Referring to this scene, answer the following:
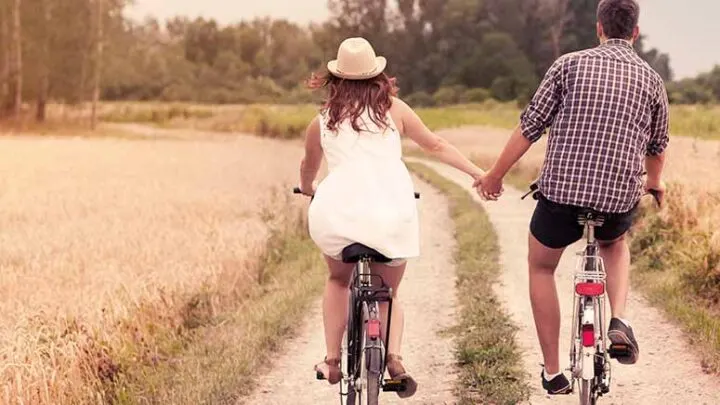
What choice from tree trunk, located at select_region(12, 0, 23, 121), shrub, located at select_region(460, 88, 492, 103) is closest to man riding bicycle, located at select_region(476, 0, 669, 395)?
tree trunk, located at select_region(12, 0, 23, 121)

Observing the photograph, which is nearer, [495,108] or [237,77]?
[495,108]

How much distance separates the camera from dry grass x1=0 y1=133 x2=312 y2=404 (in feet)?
23.7

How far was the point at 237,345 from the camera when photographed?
26.3ft

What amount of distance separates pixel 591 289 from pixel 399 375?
3.50 feet

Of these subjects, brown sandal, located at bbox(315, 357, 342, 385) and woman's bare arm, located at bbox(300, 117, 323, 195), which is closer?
woman's bare arm, located at bbox(300, 117, 323, 195)

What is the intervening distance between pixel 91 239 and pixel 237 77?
76048 millimetres

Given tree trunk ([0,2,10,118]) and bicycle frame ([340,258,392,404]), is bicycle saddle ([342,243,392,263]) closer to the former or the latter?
bicycle frame ([340,258,392,404])

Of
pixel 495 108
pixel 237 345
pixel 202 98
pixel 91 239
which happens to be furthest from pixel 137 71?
pixel 237 345

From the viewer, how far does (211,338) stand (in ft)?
28.8

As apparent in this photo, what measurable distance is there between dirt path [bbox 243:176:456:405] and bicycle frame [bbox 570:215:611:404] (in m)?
1.23

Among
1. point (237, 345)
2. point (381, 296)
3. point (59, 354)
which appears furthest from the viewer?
point (237, 345)

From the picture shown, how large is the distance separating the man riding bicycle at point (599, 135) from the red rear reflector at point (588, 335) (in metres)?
0.20

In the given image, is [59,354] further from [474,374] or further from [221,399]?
[474,374]

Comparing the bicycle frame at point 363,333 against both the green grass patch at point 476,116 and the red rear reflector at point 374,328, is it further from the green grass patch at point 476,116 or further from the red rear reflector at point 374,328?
the green grass patch at point 476,116
